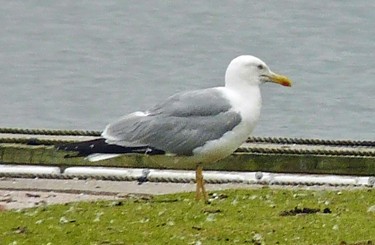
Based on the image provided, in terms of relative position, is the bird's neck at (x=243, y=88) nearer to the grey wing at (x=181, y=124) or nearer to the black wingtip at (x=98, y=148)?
the grey wing at (x=181, y=124)

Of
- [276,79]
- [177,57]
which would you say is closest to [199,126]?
[276,79]

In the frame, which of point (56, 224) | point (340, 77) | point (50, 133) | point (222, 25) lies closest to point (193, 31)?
point (222, 25)

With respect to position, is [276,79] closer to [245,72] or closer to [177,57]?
[245,72]

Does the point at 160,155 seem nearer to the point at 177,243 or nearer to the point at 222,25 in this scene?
the point at 177,243

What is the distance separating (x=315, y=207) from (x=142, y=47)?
581 inches

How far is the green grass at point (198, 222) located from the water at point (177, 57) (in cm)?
776

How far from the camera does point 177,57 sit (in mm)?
19500

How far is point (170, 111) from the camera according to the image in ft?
22.3

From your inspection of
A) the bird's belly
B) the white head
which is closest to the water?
the white head

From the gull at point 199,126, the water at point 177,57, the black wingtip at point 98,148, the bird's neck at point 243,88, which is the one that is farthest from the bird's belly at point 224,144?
the water at point 177,57

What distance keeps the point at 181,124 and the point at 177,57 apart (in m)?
12.8

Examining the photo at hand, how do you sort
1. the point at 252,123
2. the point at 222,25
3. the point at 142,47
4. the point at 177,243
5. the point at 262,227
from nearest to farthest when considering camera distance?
the point at 177,243 → the point at 262,227 → the point at 252,123 → the point at 142,47 → the point at 222,25

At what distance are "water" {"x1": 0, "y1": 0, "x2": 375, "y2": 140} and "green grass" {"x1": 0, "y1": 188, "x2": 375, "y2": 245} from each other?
776cm

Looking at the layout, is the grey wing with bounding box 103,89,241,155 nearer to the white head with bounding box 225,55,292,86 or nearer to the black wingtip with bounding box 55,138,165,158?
the black wingtip with bounding box 55,138,165,158
